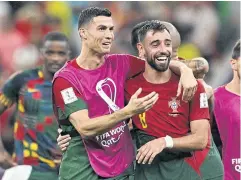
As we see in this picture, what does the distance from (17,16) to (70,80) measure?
5.32 metres

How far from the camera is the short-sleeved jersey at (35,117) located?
8086 mm

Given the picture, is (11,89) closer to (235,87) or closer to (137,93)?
(235,87)

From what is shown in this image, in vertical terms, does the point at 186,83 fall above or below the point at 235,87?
above

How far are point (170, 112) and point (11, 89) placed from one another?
8.94 ft

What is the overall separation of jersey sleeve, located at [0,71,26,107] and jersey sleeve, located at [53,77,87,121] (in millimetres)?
2346

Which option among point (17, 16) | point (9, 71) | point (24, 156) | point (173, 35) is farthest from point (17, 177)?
point (17, 16)

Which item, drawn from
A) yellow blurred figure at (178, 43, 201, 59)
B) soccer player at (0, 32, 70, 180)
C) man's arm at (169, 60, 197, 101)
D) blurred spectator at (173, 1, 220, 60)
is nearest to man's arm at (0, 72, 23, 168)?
soccer player at (0, 32, 70, 180)

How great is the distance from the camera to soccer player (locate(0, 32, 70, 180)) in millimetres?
8078

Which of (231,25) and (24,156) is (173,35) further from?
(231,25)

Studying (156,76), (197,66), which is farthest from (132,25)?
(156,76)

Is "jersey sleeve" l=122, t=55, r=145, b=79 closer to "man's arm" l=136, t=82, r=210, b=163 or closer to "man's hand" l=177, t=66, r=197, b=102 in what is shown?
"man's hand" l=177, t=66, r=197, b=102

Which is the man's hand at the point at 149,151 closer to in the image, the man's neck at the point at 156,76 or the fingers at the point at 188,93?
the fingers at the point at 188,93

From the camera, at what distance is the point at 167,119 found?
19.4ft

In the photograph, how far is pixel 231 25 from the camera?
11352 millimetres
